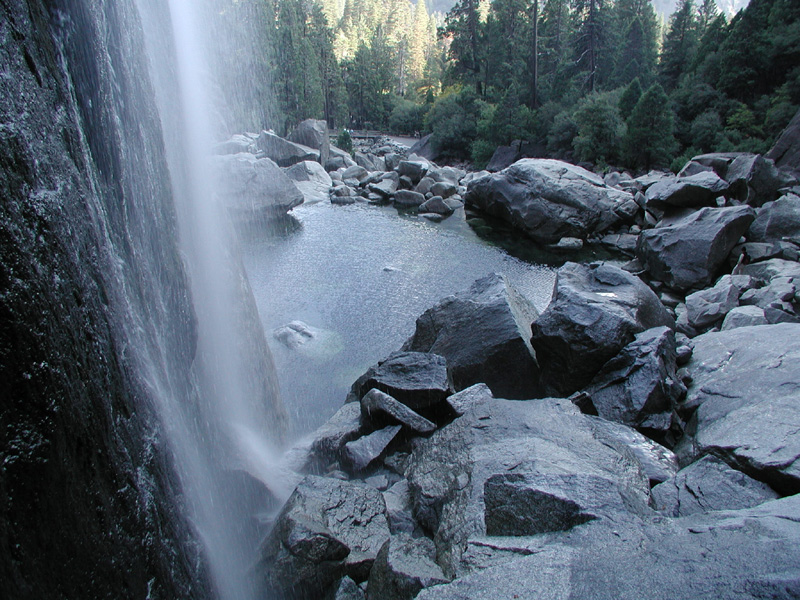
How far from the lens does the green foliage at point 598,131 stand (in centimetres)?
2631

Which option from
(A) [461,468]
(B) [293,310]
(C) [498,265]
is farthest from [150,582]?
(C) [498,265]

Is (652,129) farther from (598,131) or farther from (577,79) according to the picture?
(577,79)

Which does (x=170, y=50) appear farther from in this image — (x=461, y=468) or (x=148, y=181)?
(x=461, y=468)

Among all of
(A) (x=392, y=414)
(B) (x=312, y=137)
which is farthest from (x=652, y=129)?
(A) (x=392, y=414)

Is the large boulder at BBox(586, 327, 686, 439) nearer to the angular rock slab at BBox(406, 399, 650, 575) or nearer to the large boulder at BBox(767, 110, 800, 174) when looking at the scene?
the angular rock slab at BBox(406, 399, 650, 575)

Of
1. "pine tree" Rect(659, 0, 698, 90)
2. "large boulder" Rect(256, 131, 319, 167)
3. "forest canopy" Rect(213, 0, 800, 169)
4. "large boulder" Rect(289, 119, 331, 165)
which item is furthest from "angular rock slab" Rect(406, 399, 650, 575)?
"pine tree" Rect(659, 0, 698, 90)

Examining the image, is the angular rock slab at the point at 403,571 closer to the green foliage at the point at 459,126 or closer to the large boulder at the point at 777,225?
the large boulder at the point at 777,225

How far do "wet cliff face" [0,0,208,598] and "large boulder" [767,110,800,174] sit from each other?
68.2 feet

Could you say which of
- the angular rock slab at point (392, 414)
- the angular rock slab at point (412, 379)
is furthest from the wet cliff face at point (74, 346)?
the angular rock slab at point (412, 379)

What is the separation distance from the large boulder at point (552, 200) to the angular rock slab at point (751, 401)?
36.2 ft

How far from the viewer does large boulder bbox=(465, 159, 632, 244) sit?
17188 mm

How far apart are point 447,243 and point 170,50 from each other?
11.0 metres

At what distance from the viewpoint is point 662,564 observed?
8.13ft

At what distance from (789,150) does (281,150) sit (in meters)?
23.2
